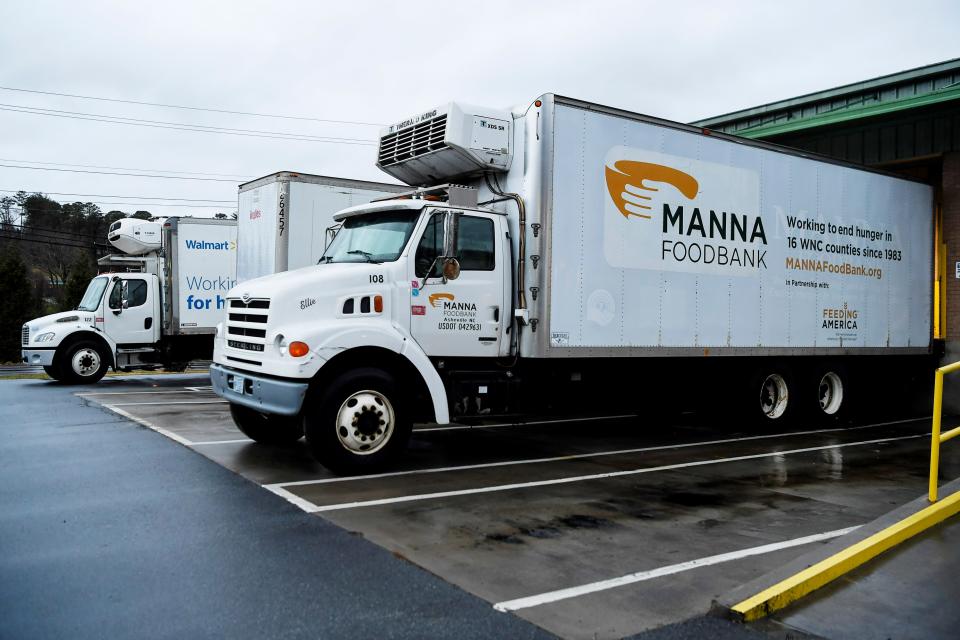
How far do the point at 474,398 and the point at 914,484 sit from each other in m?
4.62

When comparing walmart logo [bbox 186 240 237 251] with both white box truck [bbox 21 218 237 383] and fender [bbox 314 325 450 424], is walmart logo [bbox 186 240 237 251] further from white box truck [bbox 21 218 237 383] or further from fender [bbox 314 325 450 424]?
fender [bbox 314 325 450 424]

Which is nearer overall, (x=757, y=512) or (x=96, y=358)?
(x=757, y=512)

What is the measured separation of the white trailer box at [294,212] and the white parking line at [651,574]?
951 centimetres

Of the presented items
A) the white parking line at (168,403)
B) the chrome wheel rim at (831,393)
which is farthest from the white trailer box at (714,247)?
the white parking line at (168,403)

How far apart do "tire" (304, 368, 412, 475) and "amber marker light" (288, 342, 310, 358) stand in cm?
41

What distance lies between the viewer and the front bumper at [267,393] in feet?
24.3

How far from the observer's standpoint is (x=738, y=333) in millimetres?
10977

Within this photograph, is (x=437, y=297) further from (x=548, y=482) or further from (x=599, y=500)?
(x=599, y=500)

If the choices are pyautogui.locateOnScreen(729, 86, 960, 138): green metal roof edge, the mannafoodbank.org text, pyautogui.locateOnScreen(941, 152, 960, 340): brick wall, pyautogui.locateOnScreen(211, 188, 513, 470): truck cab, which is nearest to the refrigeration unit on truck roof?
pyautogui.locateOnScreen(211, 188, 513, 470): truck cab

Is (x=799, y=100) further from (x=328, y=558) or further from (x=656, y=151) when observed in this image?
(x=328, y=558)

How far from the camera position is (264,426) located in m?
9.31

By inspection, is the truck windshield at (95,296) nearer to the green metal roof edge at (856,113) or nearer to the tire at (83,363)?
the tire at (83,363)

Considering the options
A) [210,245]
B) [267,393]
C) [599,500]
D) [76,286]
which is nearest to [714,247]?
[599,500]

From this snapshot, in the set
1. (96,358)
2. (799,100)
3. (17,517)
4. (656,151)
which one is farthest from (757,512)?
(96,358)
